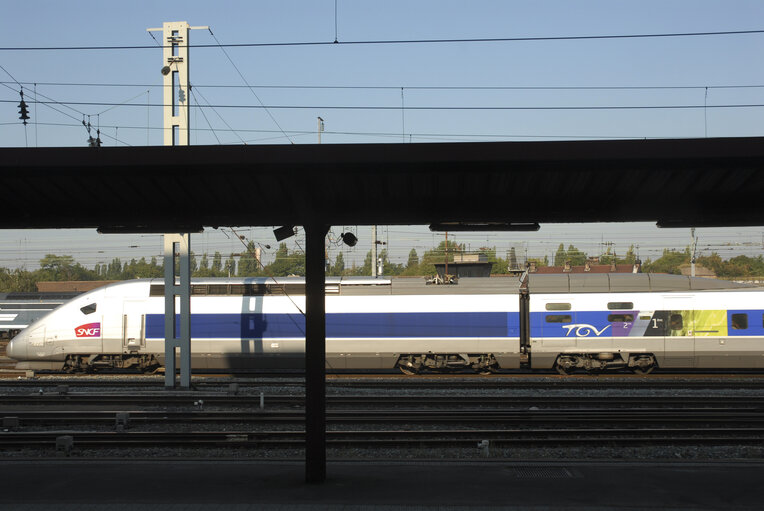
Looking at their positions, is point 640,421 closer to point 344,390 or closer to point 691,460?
point 691,460

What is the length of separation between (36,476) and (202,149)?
559 cm

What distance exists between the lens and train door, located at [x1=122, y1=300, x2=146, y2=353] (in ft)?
65.3

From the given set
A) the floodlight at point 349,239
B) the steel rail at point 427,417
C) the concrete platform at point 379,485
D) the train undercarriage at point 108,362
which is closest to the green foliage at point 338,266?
the train undercarriage at point 108,362

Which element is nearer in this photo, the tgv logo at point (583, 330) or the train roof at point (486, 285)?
the tgv logo at point (583, 330)

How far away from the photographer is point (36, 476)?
869 cm

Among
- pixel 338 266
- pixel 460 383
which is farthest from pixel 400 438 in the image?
pixel 338 266

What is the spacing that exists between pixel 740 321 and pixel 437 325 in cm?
895

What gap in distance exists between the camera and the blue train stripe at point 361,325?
19.2 m

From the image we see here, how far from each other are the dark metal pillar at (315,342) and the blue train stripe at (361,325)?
11886 millimetres

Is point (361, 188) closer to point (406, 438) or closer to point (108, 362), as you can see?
point (406, 438)

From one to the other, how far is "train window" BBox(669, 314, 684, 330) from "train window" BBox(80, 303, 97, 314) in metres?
17.8

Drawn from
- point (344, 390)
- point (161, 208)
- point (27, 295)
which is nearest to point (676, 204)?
point (161, 208)

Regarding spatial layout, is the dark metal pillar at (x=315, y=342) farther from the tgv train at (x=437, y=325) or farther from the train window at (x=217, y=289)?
the train window at (x=217, y=289)

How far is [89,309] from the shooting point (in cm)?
2017
